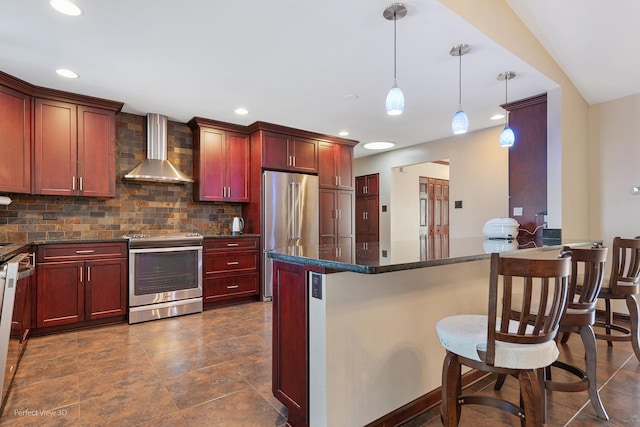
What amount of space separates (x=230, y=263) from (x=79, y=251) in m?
1.61

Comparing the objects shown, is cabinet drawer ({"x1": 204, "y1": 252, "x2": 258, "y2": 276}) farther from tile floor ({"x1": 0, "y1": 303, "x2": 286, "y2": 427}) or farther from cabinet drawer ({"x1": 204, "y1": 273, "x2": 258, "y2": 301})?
tile floor ({"x1": 0, "y1": 303, "x2": 286, "y2": 427})

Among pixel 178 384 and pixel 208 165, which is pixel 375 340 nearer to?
pixel 178 384

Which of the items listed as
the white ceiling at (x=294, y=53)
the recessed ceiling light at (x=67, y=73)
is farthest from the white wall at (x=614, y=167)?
the recessed ceiling light at (x=67, y=73)

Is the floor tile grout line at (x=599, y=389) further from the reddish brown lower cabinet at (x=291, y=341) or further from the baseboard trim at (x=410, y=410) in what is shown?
the reddish brown lower cabinet at (x=291, y=341)

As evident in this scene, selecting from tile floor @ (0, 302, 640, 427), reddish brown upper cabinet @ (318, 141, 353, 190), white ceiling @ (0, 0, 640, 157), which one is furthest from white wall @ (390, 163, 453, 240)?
tile floor @ (0, 302, 640, 427)

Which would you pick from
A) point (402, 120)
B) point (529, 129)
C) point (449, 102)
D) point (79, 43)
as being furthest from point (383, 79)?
point (79, 43)

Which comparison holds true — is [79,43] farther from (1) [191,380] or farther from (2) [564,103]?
(2) [564,103]

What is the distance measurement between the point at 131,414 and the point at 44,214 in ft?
9.46

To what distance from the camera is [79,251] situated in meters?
3.24

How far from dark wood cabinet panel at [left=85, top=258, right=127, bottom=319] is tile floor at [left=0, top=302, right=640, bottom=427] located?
28 centimetres

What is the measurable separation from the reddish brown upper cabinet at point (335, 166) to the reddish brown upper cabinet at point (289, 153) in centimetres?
15

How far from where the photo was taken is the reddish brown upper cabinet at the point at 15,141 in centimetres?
300

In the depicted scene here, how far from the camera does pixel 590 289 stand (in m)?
1.82

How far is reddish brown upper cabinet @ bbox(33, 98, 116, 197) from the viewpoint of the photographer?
10.8 feet
